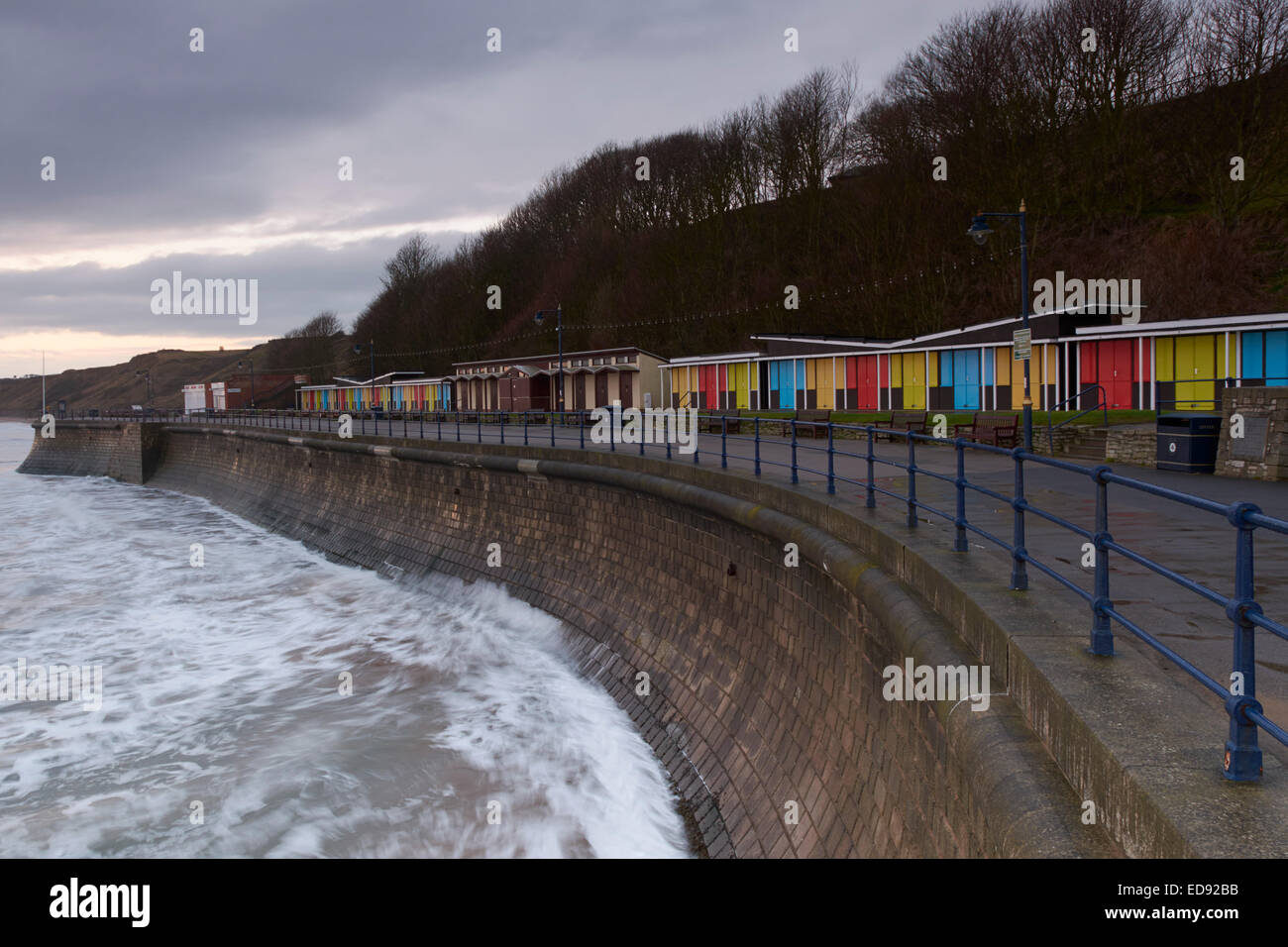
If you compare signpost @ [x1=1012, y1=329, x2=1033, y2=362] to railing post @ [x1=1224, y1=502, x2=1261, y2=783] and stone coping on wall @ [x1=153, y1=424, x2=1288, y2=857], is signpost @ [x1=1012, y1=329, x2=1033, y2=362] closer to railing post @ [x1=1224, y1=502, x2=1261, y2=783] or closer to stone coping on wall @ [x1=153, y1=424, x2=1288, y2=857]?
stone coping on wall @ [x1=153, y1=424, x2=1288, y2=857]

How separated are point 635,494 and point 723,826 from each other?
300 inches

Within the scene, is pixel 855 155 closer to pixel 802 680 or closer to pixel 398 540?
pixel 398 540

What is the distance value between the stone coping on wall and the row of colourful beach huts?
15.4 m

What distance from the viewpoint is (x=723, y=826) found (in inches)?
379

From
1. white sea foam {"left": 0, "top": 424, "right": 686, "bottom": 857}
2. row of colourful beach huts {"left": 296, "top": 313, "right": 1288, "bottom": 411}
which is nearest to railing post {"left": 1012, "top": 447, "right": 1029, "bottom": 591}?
white sea foam {"left": 0, "top": 424, "right": 686, "bottom": 857}

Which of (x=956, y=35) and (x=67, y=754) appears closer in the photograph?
(x=67, y=754)

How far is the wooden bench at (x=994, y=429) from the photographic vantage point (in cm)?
1983

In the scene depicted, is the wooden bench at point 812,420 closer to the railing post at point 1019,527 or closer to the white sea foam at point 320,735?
the white sea foam at point 320,735

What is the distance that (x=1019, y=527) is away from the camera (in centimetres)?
576

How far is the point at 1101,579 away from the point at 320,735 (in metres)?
11.2

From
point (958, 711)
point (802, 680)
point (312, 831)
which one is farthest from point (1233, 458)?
point (312, 831)

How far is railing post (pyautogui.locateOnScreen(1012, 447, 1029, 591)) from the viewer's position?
17.6 ft

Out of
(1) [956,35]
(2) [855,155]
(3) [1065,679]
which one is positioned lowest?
(3) [1065,679]
